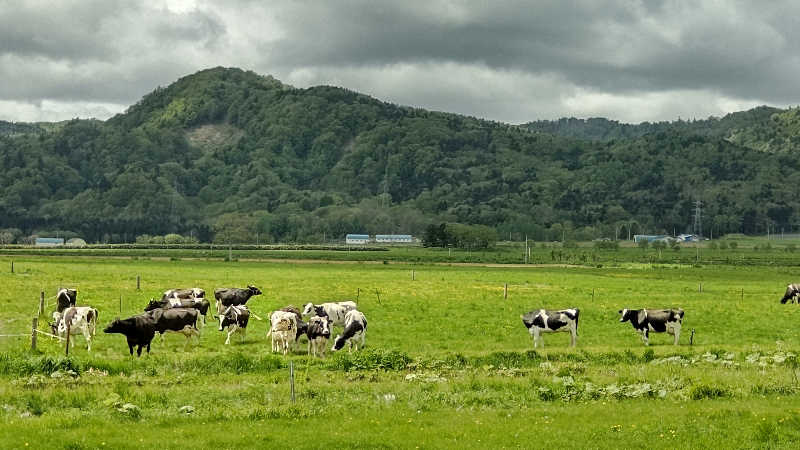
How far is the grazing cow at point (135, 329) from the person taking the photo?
1246 inches

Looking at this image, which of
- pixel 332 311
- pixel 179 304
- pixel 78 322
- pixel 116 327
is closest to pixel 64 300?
pixel 179 304

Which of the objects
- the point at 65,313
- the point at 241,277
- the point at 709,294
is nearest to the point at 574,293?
the point at 709,294

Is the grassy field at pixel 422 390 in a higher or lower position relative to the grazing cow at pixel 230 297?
lower

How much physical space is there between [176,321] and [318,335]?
6.99 m

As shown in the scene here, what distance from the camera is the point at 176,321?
113 ft

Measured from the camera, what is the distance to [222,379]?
2689 cm

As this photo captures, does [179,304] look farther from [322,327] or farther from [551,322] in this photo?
[551,322]

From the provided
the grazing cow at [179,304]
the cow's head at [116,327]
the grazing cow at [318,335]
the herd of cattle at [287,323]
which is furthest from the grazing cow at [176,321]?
the grazing cow at [318,335]

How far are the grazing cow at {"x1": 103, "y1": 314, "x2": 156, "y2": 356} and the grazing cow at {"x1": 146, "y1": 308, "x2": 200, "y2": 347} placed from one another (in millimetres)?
1809

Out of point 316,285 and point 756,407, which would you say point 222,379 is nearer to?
point 756,407

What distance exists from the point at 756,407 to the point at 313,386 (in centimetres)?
1319

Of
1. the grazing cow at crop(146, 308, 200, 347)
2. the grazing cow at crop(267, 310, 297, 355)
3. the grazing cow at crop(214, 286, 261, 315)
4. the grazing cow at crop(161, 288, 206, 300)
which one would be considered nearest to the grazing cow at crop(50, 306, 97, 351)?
the grazing cow at crop(146, 308, 200, 347)

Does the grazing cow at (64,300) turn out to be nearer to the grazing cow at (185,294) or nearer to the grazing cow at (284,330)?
the grazing cow at (185,294)

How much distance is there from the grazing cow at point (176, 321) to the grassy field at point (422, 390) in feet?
2.73
